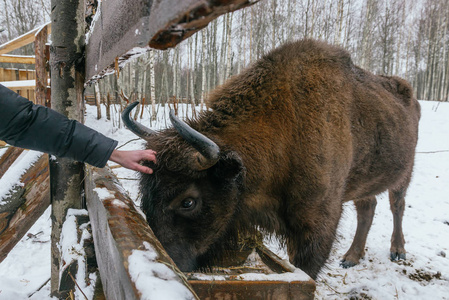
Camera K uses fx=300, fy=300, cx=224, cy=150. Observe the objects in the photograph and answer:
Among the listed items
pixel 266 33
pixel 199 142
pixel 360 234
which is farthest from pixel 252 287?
pixel 266 33

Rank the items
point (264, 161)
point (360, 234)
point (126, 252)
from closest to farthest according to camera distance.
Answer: point (126, 252) → point (264, 161) → point (360, 234)

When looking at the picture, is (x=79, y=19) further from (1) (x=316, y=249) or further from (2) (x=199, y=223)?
(1) (x=316, y=249)

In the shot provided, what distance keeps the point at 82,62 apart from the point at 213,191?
1.45 meters


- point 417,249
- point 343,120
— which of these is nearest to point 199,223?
point 343,120

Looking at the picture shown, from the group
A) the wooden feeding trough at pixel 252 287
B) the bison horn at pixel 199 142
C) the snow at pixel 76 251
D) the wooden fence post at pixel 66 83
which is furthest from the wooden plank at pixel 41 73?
the wooden feeding trough at pixel 252 287

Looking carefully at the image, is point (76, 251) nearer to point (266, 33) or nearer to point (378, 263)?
point (378, 263)

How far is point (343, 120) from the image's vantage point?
2.92 meters

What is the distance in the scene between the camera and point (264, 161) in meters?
2.46

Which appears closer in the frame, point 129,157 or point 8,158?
point 129,157

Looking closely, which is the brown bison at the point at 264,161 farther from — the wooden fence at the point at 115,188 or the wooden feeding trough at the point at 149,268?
the wooden fence at the point at 115,188

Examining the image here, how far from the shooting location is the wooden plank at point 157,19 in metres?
0.68

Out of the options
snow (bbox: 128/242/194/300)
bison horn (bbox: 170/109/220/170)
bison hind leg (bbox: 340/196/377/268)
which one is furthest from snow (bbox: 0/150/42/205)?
bison hind leg (bbox: 340/196/377/268)

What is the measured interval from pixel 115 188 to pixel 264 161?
1.17 metres

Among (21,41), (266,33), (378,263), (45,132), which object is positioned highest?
(266,33)
